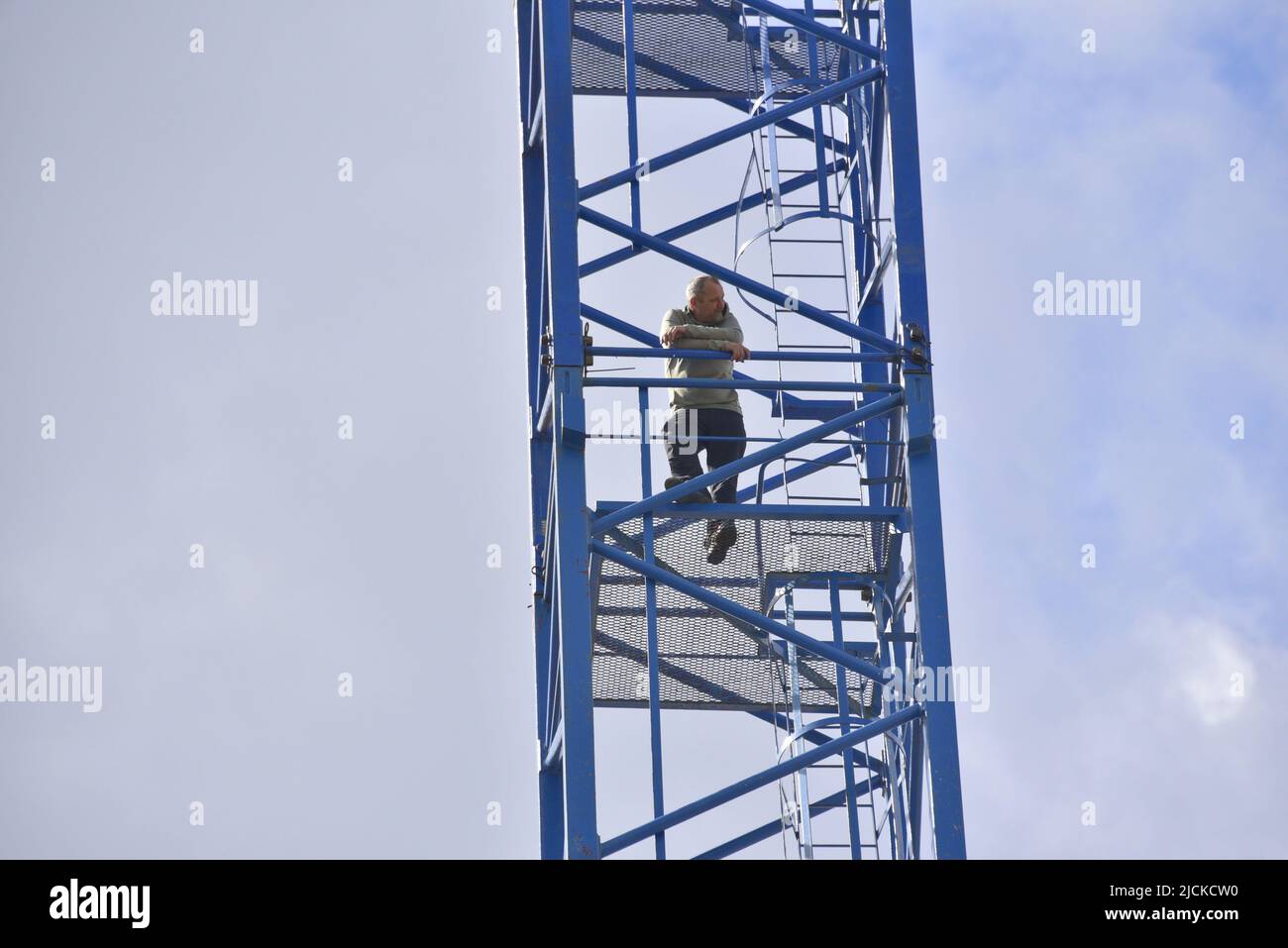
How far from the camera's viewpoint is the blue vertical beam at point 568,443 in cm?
1647

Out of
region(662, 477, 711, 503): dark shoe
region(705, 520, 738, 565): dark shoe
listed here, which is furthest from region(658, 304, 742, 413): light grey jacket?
region(705, 520, 738, 565): dark shoe

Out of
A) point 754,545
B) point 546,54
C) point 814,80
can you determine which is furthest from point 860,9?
point 754,545

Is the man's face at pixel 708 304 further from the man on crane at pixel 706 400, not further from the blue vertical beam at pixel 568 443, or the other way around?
the blue vertical beam at pixel 568 443

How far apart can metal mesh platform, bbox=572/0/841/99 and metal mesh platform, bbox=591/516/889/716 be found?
14.6ft

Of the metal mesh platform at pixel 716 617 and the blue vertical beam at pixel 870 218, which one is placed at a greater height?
the blue vertical beam at pixel 870 218

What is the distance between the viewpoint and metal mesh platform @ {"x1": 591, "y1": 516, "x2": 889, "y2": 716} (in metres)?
18.4

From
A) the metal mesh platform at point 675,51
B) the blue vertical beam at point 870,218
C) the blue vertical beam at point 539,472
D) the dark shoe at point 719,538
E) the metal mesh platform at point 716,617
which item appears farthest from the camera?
the metal mesh platform at point 675,51

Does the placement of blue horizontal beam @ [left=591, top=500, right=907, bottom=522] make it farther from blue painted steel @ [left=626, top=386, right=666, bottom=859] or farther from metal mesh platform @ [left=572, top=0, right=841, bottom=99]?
metal mesh platform @ [left=572, top=0, right=841, bottom=99]

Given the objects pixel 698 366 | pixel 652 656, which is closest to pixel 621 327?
pixel 698 366

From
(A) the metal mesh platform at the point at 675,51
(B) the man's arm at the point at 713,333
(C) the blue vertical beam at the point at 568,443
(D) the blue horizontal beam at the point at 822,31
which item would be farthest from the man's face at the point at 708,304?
(A) the metal mesh platform at the point at 675,51

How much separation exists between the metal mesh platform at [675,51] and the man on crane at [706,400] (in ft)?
11.9
